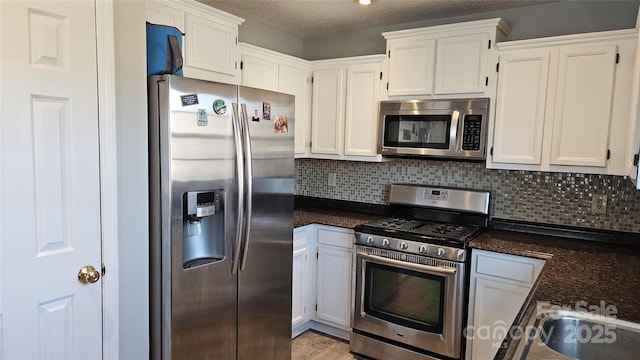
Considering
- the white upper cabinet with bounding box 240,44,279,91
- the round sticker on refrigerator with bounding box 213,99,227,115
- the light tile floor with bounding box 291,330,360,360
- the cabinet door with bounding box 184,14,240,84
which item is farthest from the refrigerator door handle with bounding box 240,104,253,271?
the light tile floor with bounding box 291,330,360,360

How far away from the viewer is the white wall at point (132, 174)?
5.99ft

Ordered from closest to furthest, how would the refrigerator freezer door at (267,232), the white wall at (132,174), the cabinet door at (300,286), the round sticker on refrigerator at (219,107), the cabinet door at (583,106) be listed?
1. the white wall at (132,174)
2. the round sticker on refrigerator at (219,107)
3. the refrigerator freezer door at (267,232)
4. the cabinet door at (583,106)
5. the cabinet door at (300,286)

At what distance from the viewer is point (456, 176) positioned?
321cm

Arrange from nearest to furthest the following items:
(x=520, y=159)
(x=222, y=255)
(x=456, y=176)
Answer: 1. (x=222, y=255)
2. (x=520, y=159)
3. (x=456, y=176)

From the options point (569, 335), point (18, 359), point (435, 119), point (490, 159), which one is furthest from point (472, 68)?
point (18, 359)

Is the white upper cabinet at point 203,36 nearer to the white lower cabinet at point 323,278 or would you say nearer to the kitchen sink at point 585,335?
the white lower cabinet at point 323,278

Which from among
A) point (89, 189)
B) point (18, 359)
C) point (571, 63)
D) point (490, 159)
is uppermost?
point (571, 63)

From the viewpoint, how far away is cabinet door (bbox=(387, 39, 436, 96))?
9.71 ft

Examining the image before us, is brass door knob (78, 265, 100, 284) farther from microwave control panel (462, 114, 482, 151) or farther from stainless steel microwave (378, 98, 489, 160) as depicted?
microwave control panel (462, 114, 482, 151)

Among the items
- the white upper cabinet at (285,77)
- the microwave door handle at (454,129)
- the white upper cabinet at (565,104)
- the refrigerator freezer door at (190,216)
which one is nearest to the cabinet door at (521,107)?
the white upper cabinet at (565,104)

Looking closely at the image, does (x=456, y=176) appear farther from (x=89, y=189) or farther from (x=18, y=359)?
(x=18, y=359)

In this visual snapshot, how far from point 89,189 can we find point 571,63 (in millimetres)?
2646

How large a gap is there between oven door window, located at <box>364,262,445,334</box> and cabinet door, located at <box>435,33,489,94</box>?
1263 millimetres

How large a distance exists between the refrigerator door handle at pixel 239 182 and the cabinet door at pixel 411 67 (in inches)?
54.6
